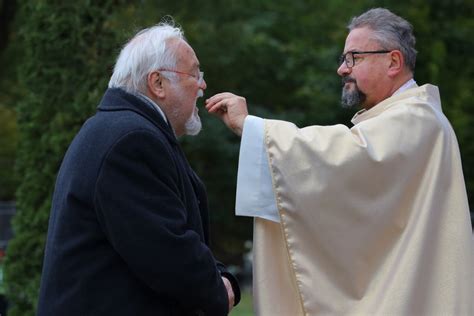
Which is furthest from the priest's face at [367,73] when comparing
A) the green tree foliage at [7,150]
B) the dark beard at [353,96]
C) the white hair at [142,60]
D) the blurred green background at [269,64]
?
the green tree foliage at [7,150]

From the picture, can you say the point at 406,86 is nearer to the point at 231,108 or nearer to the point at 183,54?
the point at 231,108

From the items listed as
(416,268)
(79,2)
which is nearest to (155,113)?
(416,268)

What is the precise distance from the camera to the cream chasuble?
155 inches

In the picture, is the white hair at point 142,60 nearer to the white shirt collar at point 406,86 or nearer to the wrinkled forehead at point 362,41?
the wrinkled forehead at point 362,41

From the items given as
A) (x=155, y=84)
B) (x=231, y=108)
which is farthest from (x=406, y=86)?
(x=155, y=84)

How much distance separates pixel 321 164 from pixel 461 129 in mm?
14640

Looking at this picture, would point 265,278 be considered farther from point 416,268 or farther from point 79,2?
point 79,2

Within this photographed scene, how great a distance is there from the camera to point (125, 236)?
3.37 m

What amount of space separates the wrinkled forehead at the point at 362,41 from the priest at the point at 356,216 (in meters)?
0.38

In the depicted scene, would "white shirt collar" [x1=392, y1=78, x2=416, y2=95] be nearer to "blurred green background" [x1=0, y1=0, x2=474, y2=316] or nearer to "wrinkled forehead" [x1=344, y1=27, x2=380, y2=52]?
"wrinkled forehead" [x1=344, y1=27, x2=380, y2=52]

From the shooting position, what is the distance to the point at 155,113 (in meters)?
3.66

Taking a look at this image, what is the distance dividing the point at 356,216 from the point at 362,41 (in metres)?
0.83

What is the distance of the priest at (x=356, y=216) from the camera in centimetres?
394

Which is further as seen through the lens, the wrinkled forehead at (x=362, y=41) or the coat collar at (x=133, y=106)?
the wrinkled forehead at (x=362, y=41)
